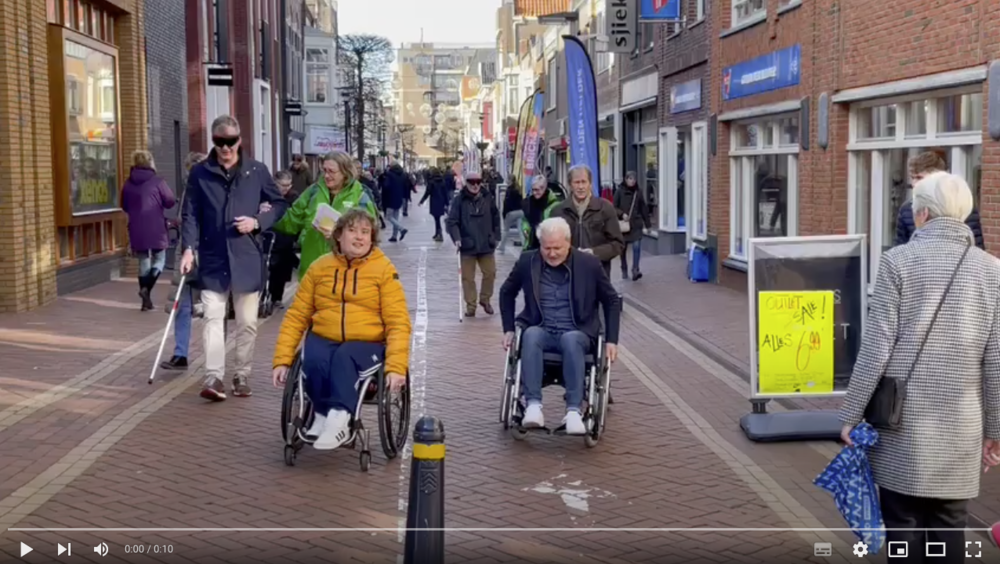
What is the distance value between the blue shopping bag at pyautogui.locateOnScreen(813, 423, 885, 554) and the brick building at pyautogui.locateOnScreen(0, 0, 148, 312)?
38.6 feet

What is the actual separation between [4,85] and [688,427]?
9342mm

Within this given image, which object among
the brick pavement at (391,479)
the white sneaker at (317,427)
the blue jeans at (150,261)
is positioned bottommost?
the brick pavement at (391,479)

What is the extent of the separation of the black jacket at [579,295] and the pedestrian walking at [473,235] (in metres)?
6.95

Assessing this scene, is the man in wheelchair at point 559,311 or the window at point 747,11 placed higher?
the window at point 747,11

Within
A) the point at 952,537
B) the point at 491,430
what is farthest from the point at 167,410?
the point at 952,537

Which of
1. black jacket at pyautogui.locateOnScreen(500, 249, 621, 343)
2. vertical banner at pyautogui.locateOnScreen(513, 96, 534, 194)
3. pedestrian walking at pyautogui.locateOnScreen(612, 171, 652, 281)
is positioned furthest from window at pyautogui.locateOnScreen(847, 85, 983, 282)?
vertical banner at pyautogui.locateOnScreen(513, 96, 534, 194)

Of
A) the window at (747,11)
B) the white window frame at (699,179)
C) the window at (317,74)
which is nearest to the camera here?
the window at (747,11)

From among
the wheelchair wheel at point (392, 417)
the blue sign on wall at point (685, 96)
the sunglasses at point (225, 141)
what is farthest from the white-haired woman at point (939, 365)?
the blue sign on wall at point (685, 96)

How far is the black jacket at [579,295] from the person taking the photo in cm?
806

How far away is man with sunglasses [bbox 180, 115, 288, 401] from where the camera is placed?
9.16 metres

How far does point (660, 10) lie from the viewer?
74.3 feet

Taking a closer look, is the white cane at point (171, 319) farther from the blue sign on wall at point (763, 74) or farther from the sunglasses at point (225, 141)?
the blue sign on wall at point (763, 74)

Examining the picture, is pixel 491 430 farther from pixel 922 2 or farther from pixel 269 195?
pixel 922 2

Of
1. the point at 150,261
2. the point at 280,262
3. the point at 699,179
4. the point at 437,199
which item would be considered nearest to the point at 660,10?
the point at 699,179
